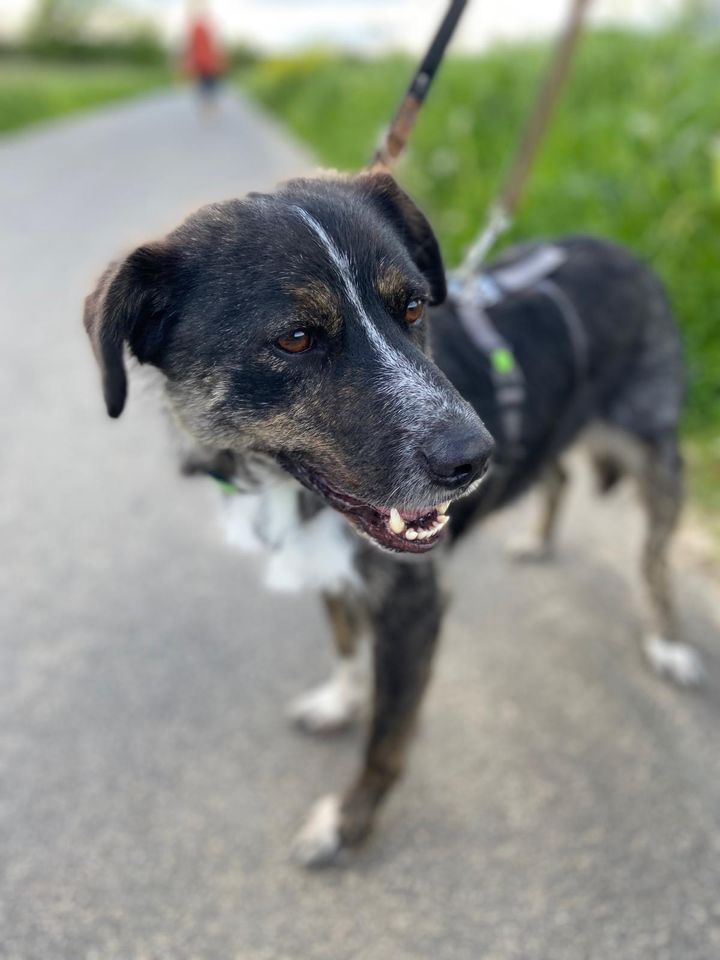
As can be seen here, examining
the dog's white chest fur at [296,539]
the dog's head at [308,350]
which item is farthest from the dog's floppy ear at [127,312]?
the dog's white chest fur at [296,539]

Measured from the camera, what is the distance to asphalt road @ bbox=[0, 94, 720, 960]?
2.32 metres

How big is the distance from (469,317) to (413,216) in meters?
0.51

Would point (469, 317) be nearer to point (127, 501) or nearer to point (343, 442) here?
point (343, 442)

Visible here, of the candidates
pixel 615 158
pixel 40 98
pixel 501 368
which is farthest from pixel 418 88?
pixel 40 98

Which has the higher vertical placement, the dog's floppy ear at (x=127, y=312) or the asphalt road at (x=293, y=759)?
the dog's floppy ear at (x=127, y=312)

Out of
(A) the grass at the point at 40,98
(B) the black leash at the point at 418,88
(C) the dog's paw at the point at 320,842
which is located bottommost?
(A) the grass at the point at 40,98

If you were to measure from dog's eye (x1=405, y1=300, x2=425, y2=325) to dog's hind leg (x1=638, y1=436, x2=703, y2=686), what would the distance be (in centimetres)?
153

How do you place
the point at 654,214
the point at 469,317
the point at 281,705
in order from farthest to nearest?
the point at 654,214 → the point at 281,705 → the point at 469,317

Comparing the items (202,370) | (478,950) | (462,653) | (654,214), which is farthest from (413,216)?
(654,214)

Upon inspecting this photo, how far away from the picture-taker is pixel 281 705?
3141 millimetres

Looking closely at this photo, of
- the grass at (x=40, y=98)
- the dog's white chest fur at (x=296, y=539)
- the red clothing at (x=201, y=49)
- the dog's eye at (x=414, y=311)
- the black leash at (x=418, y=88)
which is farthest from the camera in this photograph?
the red clothing at (x=201, y=49)

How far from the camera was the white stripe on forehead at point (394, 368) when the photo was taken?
2002 mm

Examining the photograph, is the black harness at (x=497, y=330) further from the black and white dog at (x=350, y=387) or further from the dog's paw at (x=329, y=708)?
the dog's paw at (x=329, y=708)

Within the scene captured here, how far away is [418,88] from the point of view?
2715mm
